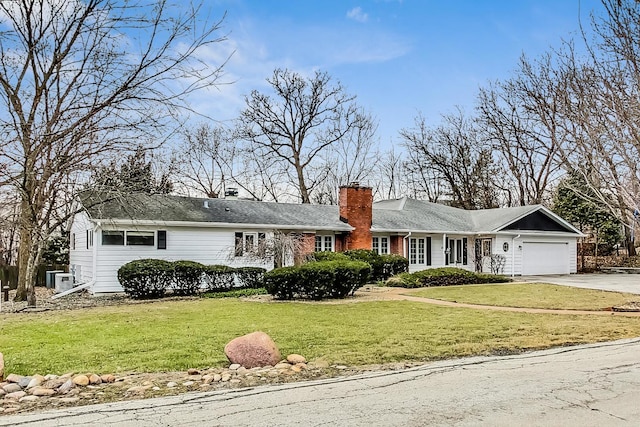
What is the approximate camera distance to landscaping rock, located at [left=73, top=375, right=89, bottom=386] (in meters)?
6.52

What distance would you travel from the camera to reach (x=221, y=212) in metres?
23.9

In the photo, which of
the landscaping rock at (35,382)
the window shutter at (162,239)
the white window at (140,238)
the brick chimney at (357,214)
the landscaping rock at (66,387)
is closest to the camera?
the landscaping rock at (66,387)

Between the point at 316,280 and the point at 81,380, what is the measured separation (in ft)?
34.9

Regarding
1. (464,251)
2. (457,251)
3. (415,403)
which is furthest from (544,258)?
(415,403)

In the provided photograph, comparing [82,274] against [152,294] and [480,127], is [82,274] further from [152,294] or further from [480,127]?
[480,127]

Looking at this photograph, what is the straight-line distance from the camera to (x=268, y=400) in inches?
230

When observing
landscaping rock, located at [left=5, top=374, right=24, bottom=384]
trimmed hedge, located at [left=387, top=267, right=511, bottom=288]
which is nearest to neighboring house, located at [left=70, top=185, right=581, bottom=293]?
trimmed hedge, located at [left=387, top=267, right=511, bottom=288]

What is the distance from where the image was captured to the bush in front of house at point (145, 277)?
18.8 metres

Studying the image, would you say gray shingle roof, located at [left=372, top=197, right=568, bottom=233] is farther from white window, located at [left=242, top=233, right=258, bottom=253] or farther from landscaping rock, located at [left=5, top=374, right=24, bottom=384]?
landscaping rock, located at [left=5, top=374, right=24, bottom=384]

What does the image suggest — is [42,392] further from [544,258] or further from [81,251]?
[544,258]

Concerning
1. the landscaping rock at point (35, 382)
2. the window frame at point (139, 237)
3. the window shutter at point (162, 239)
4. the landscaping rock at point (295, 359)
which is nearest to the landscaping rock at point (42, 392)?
the landscaping rock at point (35, 382)

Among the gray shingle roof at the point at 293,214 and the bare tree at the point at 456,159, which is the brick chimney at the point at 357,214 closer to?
the gray shingle roof at the point at 293,214

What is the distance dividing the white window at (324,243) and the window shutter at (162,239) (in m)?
7.21

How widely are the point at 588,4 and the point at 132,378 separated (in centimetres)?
1264
